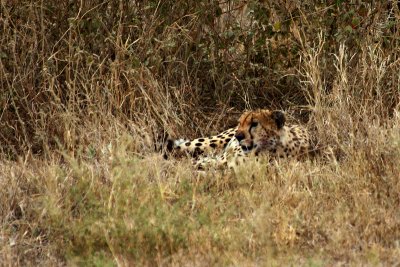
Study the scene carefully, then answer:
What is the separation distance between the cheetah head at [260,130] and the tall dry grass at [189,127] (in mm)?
291

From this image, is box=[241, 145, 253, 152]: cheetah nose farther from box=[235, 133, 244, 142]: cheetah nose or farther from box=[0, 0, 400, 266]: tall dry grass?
box=[0, 0, 400, 266]: tall dry grass

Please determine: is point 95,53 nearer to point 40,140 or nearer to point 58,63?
point 58,63

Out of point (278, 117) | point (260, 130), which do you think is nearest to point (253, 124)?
point (260, 130)

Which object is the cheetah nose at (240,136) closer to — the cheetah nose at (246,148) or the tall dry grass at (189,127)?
the cheetah nose at (246,148)

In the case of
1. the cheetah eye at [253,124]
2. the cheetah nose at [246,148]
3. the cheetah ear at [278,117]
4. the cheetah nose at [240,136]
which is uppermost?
the cheetah ear at [278,117]

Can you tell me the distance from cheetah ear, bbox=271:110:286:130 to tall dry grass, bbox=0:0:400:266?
278 millimetres

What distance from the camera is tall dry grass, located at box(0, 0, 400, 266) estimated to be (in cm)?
470

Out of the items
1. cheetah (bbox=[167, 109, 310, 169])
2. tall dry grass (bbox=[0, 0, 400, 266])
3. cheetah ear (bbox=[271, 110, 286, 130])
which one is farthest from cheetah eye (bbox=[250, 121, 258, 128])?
tall dry grass (bbox=[0, 0, 400, 266])

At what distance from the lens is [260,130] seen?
611 cm

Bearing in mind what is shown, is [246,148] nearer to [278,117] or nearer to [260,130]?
[260,130]

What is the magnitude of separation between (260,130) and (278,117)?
5.3 inches

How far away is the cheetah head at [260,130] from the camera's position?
6090mm

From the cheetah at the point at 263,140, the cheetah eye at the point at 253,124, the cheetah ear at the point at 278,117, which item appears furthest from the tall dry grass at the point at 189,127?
the cheetah eye at the point at 253,124

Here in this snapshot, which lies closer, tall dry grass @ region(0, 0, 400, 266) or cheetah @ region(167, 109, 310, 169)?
tall dry grass @ region(0, 0, 400, 266)
